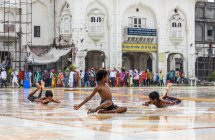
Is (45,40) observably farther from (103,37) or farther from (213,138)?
(213,138)

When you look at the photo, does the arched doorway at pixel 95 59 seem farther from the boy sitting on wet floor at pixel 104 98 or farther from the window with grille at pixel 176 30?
the boy sitting on wet floor at pixel 104 98

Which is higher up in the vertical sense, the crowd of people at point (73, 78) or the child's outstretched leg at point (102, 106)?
the crowd of people at point (73, 78)

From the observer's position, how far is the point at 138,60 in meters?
45.2

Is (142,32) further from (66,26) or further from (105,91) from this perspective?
(105,91)

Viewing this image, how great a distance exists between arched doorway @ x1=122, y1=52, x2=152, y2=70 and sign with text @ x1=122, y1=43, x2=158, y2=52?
1728 millimetres

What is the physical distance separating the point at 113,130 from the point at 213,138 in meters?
1.62

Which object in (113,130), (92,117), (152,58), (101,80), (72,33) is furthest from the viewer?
(152,58)

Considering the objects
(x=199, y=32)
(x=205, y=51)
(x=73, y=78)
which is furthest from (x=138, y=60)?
(x=73, y=78)

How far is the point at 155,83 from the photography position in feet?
135

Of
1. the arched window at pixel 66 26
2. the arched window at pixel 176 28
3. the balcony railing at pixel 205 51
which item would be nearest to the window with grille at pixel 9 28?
the arched window at pixel 66 26

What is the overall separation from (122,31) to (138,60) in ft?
13.7

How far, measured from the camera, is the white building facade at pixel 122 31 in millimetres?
40594

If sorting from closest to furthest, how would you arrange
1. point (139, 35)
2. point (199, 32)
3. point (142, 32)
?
point (139, 35) < point (142, 32) < point (199, 32)

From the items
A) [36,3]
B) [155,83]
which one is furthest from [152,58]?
[36,3]
